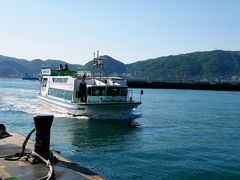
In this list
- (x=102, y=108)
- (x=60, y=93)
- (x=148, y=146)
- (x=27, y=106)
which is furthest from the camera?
(x=27, y=106)

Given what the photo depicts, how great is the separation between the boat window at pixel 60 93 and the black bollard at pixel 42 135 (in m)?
29.3

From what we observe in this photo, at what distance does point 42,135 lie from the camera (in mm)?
11430

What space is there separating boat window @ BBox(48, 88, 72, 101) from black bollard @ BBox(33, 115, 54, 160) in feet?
96.2

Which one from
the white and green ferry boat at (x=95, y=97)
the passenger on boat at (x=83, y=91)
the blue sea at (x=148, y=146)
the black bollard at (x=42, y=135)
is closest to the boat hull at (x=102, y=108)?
the white and green ferry boat at (x=95, y=97)

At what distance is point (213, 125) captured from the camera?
122 ft

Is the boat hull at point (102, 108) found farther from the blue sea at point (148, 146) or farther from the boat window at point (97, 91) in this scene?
the boat window at point (97, 91)

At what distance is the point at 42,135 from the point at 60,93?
33.4m

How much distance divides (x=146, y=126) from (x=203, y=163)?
14710mm

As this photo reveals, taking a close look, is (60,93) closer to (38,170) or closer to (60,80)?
(60,80)

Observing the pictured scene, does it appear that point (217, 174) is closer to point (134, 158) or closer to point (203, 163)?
point (203, 163)

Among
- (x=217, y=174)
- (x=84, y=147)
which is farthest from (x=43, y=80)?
(x=217, y=174)

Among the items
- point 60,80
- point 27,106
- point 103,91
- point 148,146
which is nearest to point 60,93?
point 60,80

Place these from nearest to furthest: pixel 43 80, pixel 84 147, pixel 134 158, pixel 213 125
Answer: pixel 134 158
pixel 84 147
pixel 213 125
pixel 43 80

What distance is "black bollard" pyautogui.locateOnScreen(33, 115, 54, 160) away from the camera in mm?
11398
